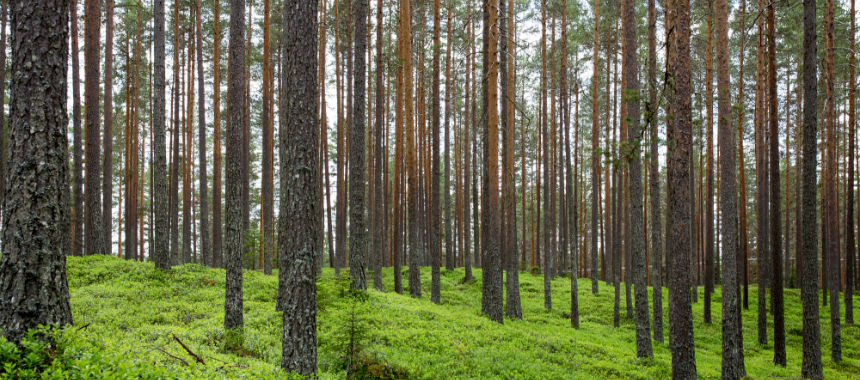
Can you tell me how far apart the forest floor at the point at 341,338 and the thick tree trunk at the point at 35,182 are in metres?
0.55

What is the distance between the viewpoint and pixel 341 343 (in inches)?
355

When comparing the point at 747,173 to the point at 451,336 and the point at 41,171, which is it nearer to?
the point at 451,336

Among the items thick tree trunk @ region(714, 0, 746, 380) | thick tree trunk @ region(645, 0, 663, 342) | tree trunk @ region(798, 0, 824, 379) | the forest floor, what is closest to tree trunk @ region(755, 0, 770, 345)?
the forest floor

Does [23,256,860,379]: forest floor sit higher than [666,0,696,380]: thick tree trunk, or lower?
lower

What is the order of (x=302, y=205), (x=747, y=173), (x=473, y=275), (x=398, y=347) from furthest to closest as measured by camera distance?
(x=747, y=173) → (x=473, y=275) → (x=398, y=347) → (x=302, y=205)

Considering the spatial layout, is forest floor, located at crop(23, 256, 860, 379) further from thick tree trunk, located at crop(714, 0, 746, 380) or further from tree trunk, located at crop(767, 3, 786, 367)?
tree trunk, located at crop(767, 3, 786, 367)

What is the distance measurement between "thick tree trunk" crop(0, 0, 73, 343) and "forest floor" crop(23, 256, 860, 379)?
1.79 feet

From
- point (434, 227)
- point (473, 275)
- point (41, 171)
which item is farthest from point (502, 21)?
point (473, 275)

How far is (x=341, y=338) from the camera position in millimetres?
8719

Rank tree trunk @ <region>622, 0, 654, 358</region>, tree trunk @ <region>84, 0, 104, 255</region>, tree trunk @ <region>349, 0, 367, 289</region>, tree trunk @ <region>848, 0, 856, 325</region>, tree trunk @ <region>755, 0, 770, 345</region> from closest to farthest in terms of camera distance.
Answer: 1. tree trunk @ <region>622, 0, 654, 358</region>
2. tree trunk @ <region>349, 0, 367, 289</region>
3. tree trunk @ <region>84, 0, 104, 255</region>
4. tree trunk @ <region>755, 0, 770, 345</region>
5. tree trunk @ <region>848, 0, 856, 325</region>

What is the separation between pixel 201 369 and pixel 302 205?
243cm

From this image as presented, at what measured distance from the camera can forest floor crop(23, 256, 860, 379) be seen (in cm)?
704

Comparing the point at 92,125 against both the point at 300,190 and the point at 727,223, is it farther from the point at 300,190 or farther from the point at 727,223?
the point at 727,223

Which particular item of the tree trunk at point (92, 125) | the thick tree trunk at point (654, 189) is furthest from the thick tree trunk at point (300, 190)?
the tree trunk at point (92, 125)
